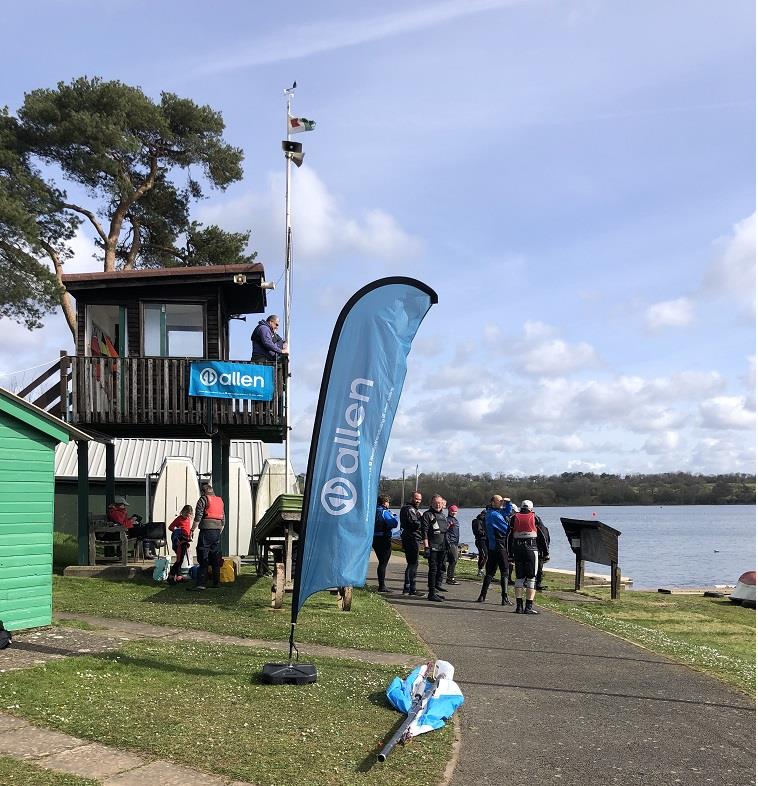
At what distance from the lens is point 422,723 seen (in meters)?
6.87

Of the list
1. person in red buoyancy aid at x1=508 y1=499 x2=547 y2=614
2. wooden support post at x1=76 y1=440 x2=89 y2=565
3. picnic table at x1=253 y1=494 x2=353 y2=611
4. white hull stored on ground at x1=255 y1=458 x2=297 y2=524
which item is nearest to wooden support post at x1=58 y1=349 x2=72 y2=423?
wooden support post at x1=76 y1=440 x2=89 y2=565

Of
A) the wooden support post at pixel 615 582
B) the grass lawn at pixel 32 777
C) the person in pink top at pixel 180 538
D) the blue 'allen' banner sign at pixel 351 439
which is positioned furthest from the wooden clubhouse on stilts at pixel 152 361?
the grass lawn at pixel 32 777

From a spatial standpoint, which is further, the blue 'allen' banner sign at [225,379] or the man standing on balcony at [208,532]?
the blue 'allen' banner sign at [225,379]

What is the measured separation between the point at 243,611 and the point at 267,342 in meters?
6.63

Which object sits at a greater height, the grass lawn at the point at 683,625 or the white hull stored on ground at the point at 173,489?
the white hull stored on ground at the point at 173,489

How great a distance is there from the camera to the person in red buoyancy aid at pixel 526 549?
14.7m

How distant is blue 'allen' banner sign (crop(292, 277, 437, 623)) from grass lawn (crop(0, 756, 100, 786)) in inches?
124

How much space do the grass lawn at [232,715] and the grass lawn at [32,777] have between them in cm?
6

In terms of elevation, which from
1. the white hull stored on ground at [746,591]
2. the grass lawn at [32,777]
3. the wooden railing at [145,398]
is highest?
the wooden railing at [145,398]

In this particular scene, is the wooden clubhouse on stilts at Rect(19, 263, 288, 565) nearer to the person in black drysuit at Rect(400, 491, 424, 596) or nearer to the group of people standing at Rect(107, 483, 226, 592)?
the group of people standing at Rect(107, 483, 226, 592)

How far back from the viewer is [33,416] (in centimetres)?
1134

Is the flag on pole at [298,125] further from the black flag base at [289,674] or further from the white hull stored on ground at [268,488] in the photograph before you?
the black flag base at [289,674]

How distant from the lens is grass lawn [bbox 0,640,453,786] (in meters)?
5.96

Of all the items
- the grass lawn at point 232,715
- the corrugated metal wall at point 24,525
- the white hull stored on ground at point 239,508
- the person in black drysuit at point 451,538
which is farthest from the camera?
the white hull stored on ground at point 239,508
